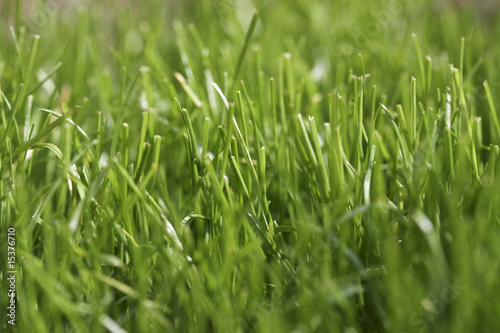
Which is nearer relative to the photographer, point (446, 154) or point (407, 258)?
point (407, 258)

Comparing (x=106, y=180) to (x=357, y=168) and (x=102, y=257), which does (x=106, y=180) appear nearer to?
(x=102, y=257)

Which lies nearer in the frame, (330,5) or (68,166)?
(68,166)

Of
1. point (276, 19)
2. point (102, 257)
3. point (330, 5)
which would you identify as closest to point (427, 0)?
point (330, 5)

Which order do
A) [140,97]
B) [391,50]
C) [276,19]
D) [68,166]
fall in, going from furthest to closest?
[276,19] → [391,50] → [140,97] → [68,166]

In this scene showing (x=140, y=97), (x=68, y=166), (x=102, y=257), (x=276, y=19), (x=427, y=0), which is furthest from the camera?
(x=427, y=0)

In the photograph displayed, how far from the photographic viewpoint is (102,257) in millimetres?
698

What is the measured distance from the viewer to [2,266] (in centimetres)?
81

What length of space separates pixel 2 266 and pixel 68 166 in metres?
0.17

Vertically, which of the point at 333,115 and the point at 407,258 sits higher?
the point at 333,115

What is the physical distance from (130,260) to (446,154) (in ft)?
1.70

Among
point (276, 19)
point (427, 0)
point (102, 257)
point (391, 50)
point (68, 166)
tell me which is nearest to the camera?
point (102, 257)

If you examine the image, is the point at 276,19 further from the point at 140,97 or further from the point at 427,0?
the point at 140,97

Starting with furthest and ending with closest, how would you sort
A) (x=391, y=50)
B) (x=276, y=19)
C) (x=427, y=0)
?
(x=427, y=0) < (x=276, y=19) < (x=391, y=50)

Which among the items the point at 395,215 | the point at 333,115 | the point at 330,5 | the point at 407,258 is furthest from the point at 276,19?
the point at 407,258
